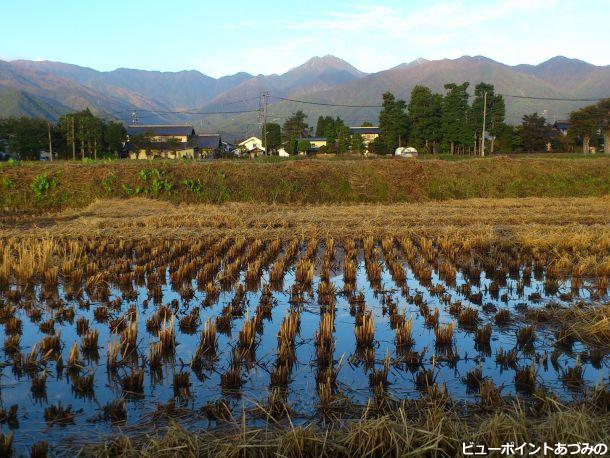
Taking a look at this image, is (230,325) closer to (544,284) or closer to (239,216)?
(544,284)

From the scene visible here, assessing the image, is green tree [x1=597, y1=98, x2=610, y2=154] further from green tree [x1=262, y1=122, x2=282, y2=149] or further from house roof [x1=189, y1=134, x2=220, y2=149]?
house roof [x1=189, y1=134, x2=220, y2=149]

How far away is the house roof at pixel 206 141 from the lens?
219 feet

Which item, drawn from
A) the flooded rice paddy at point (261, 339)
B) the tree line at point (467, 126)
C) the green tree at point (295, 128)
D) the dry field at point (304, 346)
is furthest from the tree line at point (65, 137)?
the flooded rice paddy at point (261, 339)

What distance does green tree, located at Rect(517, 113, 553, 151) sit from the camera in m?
51.1

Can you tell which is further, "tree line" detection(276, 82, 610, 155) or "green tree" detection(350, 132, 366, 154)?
"green tree" detection(350, 132, 366, 154)

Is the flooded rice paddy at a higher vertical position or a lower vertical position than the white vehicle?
lower

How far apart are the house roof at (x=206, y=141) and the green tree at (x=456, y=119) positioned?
1260 inches

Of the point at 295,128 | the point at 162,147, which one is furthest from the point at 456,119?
the point at 295,128

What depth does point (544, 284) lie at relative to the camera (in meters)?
7.73

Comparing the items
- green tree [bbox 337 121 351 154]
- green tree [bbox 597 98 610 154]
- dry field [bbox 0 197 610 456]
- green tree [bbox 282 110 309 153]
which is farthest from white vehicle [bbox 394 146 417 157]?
dry field [bbox 0 197 610 456]

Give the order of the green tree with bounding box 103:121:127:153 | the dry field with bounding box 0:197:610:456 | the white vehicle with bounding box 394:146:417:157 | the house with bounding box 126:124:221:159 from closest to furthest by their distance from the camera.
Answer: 1. the dry field with bounding box 0:197:610:456
2. the white vehicle with bounding box 394:146:417:157
3. the green tree with bounding box 103:121:127:153
4. the house with bounding box 126:124:221:159

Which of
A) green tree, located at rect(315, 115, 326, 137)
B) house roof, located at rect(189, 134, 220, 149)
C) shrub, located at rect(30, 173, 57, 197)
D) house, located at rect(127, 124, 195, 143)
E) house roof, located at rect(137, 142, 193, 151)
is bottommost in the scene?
shrub, located at rect(30, 173, 57, 197)

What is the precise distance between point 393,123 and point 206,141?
2885 cm

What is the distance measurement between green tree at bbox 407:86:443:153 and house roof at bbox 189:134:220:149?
93.8ft
